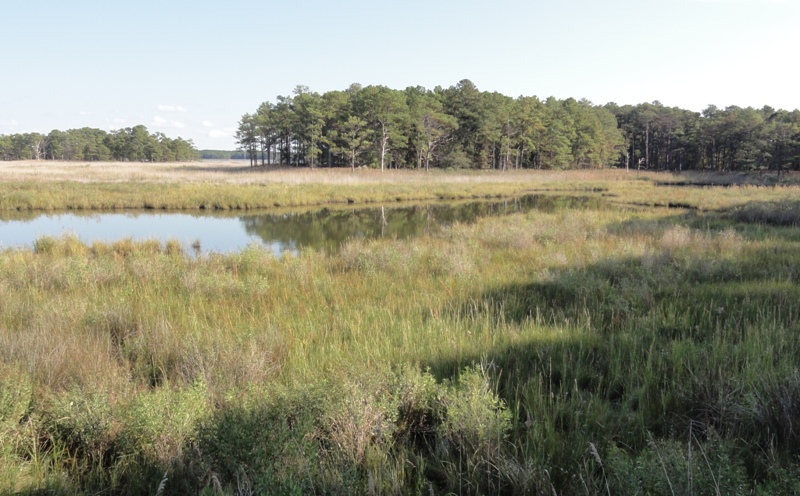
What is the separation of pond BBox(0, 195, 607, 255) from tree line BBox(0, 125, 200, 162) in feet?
349

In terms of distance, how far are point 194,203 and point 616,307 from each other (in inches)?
929

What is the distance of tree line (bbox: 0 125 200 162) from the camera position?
111250mm

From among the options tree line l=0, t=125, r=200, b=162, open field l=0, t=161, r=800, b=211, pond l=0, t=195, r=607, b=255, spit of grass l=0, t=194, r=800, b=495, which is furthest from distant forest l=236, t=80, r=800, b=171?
spit of grass l=0, t=194, r=800, b=495

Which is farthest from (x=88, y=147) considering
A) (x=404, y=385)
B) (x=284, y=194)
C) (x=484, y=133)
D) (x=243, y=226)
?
(x=404, y=385)

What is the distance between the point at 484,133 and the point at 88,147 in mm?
99935

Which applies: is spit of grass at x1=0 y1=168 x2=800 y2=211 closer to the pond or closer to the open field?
the open field

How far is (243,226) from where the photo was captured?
1861 cm

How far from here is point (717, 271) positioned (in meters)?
7.14

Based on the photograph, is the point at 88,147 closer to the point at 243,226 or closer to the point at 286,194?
the point at 286,194

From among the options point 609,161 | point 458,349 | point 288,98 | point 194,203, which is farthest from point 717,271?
point 609,161

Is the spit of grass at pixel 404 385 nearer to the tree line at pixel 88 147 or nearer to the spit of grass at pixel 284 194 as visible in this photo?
the spit of grass at pixel 284 194

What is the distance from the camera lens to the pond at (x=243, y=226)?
1444 centimetres

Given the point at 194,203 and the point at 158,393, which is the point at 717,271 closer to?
the point at 158,393

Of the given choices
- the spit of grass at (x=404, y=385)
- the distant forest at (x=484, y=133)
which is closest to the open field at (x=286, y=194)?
the spit of grass at (x=404, y=385)
